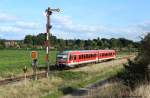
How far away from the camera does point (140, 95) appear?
62.7ft

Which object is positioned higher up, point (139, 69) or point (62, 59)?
point (139, 69)

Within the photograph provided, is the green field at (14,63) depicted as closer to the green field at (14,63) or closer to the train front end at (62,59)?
the green field at (14,63)

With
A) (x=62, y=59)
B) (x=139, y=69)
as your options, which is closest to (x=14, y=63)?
(x=62, y=59)

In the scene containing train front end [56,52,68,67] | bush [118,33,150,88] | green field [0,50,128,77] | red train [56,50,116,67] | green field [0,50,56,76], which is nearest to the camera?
bush [118,33,150,88]

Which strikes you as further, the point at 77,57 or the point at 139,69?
the point at 77,57

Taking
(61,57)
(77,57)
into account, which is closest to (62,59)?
(61,57)

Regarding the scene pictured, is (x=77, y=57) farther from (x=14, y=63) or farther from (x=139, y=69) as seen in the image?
(x=139, y=69)

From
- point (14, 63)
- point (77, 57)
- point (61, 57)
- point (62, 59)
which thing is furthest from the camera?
point (14, 63)

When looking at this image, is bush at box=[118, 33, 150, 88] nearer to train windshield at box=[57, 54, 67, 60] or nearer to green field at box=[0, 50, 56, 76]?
green field at box=[0, 50, 56, 76]

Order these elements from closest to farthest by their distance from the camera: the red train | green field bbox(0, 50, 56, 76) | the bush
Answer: the bush < green field bbox(0, 50, 56, 76) < the red train

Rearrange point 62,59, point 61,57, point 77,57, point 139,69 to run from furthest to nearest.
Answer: point 77,57 → point 61,57 → point 62,59 → point 139,69

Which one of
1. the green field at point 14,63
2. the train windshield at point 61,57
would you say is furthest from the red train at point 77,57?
the green field at point 14,63

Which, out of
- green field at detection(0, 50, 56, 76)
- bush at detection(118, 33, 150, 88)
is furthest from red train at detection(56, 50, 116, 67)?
bush at detection(118, 33, 150, 88)

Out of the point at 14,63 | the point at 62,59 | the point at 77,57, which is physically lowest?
the point at 14,63
